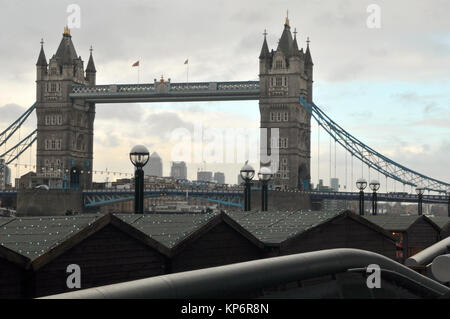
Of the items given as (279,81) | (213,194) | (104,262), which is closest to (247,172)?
(104,262)

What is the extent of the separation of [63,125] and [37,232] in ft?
373

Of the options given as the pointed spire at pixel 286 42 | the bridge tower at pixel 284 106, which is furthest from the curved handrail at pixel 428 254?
the pointed spire at pixel 286 42

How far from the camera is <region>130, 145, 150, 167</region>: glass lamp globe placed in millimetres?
16953

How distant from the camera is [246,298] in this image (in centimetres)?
675

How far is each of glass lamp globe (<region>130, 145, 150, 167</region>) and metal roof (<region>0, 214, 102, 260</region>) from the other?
3.51 m

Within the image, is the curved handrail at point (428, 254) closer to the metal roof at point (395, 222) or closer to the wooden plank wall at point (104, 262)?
the wooden plank wall at point (104, 262)

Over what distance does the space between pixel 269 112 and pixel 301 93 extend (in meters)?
6.69

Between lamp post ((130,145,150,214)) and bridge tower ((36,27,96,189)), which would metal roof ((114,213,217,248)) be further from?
bridge tower ((36,27,96,189))

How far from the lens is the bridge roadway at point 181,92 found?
10938 cm

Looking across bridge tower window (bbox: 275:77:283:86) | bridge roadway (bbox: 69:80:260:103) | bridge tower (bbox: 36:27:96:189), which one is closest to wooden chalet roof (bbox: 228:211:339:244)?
bridge roadway (bbox: 69:80:260:103)

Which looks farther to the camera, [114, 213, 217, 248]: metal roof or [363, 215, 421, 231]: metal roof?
[363, 215, 421, 231]: metal roof

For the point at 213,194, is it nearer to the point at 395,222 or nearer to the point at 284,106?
the point at 284,106

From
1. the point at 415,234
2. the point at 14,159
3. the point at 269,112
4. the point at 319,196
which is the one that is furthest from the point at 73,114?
the point at 415,234
